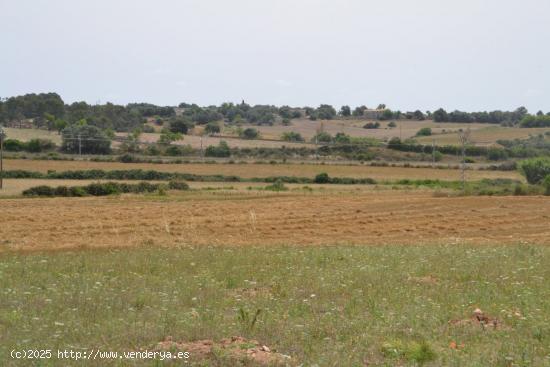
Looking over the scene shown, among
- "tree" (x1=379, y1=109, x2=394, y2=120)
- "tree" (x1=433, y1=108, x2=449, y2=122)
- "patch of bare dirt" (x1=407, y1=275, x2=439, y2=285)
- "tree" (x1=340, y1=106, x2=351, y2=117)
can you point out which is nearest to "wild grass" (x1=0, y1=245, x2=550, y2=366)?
"patch of bare dirt" (x1=407, y1=275, x2=439, y2=285)

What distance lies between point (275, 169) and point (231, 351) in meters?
66.4

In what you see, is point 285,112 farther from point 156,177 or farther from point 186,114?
point 156,177

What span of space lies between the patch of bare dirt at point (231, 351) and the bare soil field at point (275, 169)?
58467 millimetres

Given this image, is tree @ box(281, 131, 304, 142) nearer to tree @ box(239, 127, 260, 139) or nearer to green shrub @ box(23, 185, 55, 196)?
tree @ box(239, 127, 260, 139)

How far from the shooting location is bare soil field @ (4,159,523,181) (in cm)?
6875

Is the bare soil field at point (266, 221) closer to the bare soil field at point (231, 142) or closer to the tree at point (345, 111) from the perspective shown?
the bare soil field at point (231, 142)

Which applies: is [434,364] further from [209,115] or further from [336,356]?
[209,115]

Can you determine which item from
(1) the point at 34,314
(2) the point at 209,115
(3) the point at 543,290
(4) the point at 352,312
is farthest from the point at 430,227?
(2) the point at 209,115

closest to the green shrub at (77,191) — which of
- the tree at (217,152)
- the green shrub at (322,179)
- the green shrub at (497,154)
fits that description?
the green shrub at (322,179)

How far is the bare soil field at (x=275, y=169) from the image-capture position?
68.8 metres

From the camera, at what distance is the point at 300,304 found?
448 inches

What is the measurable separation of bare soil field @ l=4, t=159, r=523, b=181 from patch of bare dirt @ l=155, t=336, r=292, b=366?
58467 mm

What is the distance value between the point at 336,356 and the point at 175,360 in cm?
176

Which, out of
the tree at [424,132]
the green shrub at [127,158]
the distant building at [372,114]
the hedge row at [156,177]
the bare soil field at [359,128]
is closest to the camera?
the hedge row at [156,177]
